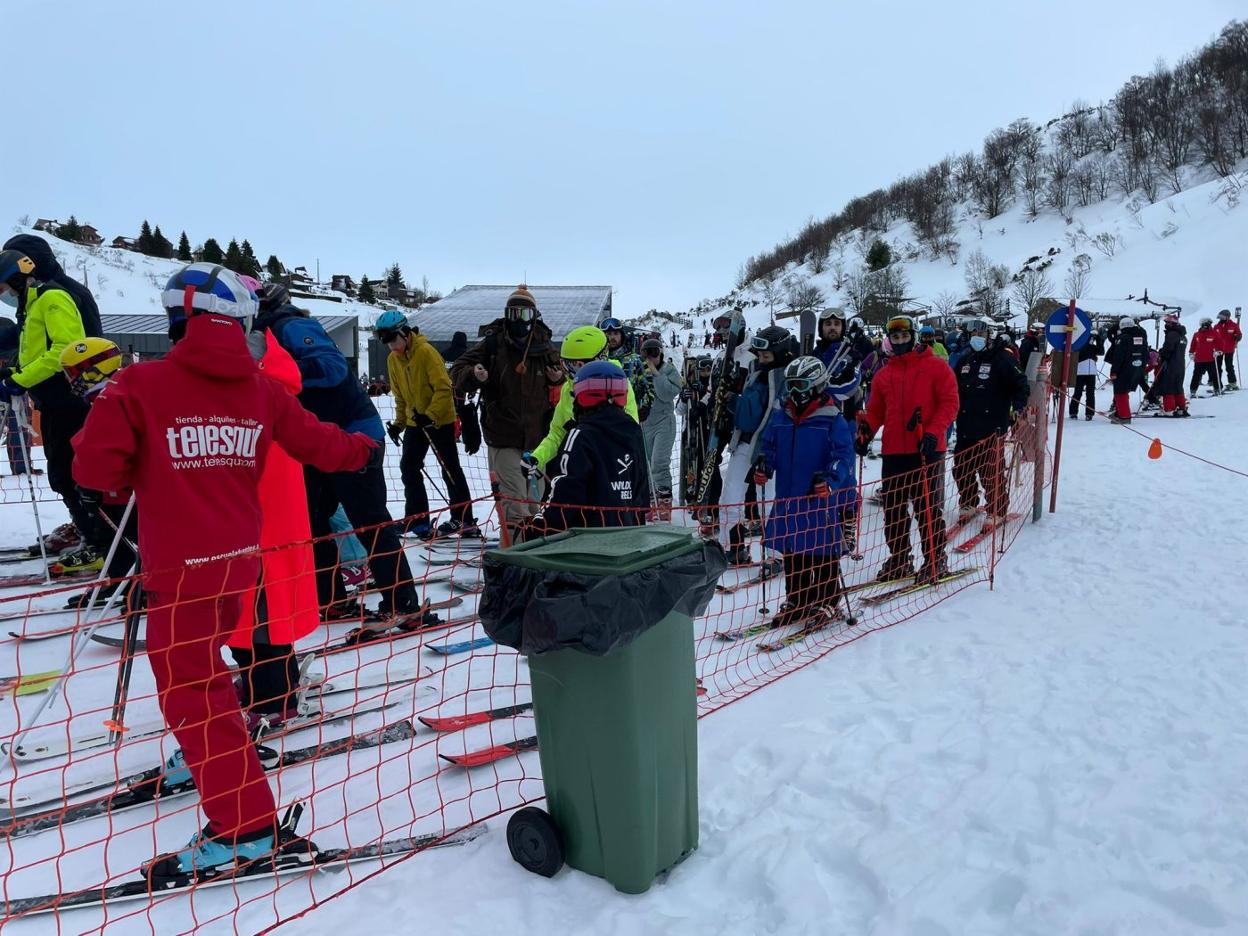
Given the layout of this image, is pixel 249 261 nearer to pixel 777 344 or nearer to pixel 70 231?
pixel 70 231

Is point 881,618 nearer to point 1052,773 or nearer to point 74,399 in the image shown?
point 1052,773

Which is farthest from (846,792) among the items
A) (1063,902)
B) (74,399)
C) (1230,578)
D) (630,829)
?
(74,399)

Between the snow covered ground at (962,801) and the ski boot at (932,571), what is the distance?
2.25ft

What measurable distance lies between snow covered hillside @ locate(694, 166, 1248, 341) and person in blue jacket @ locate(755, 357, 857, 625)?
27.2 metres

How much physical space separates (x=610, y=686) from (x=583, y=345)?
273 cm

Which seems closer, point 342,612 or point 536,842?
point 536,842

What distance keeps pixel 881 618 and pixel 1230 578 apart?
96.2 inches

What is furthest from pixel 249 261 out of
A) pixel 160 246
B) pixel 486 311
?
pixel 486 311

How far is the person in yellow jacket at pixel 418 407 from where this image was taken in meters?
6.05

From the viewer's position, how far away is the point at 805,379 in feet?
15.2

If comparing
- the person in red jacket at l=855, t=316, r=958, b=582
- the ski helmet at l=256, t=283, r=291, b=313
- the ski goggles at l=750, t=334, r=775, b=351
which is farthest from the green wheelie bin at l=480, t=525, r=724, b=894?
the person in red jacket at l=855, t=316, r=958, b=582

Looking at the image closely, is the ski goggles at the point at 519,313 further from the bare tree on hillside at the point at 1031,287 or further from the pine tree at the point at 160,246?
the pine tree at the point at 160,246

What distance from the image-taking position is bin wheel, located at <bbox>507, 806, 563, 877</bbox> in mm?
2391

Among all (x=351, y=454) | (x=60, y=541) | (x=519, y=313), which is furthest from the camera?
(x=60, y=541)
